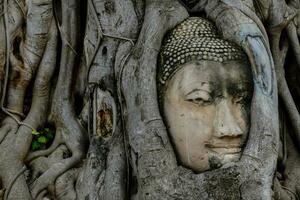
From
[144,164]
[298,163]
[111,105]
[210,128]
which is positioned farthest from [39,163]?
[298,163]

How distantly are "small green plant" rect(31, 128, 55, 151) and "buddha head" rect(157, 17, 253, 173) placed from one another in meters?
0.91

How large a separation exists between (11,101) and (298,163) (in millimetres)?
1636

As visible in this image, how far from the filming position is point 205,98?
3.28 metres

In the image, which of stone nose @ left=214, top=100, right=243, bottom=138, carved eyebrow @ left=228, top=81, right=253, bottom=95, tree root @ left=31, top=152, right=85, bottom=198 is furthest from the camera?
tree root @ left=31, top=152, right=85, bottom=198

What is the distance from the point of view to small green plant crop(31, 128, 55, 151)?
3946 mm

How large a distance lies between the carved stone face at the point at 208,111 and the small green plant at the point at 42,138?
0.92 metres

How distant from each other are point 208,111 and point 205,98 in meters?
0.06

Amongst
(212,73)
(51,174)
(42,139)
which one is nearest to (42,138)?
Answer: (42,139)

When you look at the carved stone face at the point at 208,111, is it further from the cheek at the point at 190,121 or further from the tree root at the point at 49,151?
Result: the tree root at the point at 49,151

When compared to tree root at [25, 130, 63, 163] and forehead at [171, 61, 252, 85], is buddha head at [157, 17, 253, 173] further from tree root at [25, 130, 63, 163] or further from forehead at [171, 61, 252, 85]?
tree root at [25, 130, 63, 163]

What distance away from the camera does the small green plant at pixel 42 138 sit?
3.95 m

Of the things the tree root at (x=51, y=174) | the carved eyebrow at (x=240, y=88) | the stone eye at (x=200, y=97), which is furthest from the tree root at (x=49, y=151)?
the carved eyebrow at (x=240, y=88)

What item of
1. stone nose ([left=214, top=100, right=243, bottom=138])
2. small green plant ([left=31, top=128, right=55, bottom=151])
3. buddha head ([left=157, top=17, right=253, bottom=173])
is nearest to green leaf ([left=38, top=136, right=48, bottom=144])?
small green plant ([left=31, top=128, right=55, bottom=151])

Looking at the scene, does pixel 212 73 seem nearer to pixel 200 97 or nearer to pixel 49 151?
pixel 200 97
